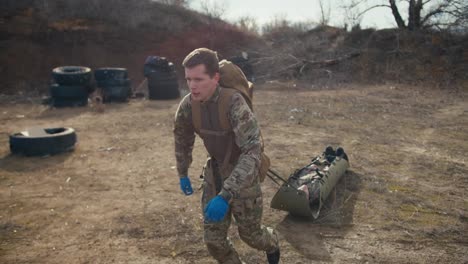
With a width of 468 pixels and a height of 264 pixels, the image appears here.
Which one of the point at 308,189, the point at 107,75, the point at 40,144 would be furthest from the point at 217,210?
the point at 107,75

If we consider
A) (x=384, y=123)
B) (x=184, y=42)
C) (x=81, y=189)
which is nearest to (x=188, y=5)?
(x=184, y=42)

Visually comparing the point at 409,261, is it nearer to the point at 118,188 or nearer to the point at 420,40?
the point at 118,188

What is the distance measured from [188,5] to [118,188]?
64.3 feet

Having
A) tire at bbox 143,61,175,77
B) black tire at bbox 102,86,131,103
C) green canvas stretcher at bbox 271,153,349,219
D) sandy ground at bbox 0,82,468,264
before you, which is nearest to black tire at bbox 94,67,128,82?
black tire at bbox 102,86,131,103

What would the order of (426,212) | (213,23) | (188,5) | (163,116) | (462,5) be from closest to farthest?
(426,212) → (163,116) → (462,5) → (213,23) → (188,5)

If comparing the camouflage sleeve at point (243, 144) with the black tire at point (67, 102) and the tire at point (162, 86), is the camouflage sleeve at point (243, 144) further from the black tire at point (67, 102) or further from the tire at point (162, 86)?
the tire at point (162, 86)

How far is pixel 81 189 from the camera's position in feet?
17.9

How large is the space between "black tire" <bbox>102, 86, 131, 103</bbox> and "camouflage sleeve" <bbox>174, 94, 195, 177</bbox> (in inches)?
389

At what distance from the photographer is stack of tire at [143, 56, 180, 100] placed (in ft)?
42.2

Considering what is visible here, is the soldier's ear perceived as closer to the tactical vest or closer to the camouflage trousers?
the tactical vest

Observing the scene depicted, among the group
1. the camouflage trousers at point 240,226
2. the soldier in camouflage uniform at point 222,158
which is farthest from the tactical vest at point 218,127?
the camouflage trousers at point 240,226

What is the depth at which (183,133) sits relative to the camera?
10.3ft

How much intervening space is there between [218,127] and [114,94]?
10.4 m

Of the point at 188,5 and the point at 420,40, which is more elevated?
the point at 188,5
